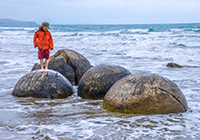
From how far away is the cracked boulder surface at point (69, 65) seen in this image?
305 inches

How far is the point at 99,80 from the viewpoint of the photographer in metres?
6.00

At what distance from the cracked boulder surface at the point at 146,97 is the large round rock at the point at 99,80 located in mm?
1011

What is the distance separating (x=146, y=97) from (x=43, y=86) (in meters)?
2.49

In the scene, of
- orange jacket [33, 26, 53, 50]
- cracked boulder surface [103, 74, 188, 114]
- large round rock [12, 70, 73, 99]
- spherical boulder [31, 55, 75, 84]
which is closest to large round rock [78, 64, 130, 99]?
large round rock [12, 70, 73, 99]

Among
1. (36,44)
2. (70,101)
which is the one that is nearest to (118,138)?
(70,101)

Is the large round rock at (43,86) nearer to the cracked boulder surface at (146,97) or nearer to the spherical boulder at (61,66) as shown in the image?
the spherical boulder at (61,66)

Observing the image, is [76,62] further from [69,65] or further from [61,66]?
[61,66]

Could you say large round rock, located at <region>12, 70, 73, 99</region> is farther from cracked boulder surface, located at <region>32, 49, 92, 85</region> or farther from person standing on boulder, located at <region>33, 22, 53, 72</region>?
cracked boulder surface, located at <region>32, 49, 92, 85</region>

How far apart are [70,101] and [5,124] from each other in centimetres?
181

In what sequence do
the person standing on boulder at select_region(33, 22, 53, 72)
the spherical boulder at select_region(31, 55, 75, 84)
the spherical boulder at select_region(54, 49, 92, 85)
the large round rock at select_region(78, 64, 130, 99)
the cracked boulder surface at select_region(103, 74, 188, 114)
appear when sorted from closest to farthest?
the cracked boulder surface at select_region(103, 74, 188, 114) → the large round rock at select_region(78, 64, 130, 99) → the person standing on boulder at select_region(33, 22, 53, 72) → the spherical boulder at select_region(31, 55, 75, 84) → the spherical boulder at select_region(54, 49, 92, 85)

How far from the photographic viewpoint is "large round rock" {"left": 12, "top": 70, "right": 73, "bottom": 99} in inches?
237

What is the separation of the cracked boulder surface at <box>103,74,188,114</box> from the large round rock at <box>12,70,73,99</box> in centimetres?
159

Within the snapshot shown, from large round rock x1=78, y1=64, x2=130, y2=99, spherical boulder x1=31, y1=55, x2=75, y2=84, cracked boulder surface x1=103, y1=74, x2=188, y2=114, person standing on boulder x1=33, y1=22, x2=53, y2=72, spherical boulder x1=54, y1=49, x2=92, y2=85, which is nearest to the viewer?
cracked boulder surface x1=103, y1=74, x2=188, y2=114

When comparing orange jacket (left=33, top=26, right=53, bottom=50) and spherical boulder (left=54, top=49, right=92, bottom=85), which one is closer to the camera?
orange jacket (left=33, top=26, right=53, bottom=50)
